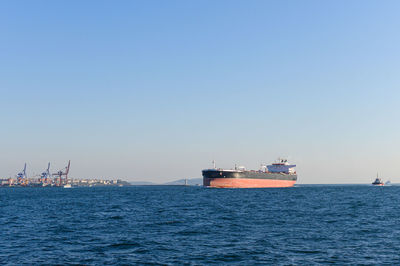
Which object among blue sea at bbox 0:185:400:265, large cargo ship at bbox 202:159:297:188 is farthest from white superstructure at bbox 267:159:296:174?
blue sea at bbox 0:185:400:265

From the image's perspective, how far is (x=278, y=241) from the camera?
28.1 meters

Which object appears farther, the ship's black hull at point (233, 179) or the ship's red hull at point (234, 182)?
the ship's red hull at point (234, 182)

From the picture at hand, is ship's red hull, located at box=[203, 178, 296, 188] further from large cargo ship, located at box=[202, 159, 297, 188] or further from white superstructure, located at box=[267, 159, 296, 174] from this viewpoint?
white superstructure, located at box=[267, 159, 296, 174]

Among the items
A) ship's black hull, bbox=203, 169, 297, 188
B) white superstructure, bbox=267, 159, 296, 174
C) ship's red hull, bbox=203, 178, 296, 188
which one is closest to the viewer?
ship's black hull, bbox=203, 169, 297, 188

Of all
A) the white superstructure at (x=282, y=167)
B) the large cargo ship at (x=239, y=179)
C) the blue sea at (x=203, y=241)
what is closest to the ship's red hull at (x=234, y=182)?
the large cargo ship at (x=239, y=179)

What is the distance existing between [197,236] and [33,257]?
13.4 metres

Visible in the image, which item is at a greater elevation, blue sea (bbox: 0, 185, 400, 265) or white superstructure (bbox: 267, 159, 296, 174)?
white superstructure (bbox: 267, 159, 296, 174)

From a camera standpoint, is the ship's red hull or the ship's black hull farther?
the ship's red hull

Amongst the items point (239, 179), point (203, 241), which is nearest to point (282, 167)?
point (239, 179)

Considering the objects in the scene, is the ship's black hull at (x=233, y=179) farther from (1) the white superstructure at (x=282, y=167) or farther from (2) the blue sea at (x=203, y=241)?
(2) the blue sea at (x=203, y=241)

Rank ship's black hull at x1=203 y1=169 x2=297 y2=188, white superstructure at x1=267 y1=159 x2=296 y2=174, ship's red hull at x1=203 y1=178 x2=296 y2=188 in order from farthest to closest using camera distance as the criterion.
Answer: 1. white superstructure at x1=267 y1=159 x2=296 y2=174
2. ship's red hull at x1=203 y1=178 x2=296 y2=188
3. ship's black hull at x1=203 y1=169 x2=297 y2=188

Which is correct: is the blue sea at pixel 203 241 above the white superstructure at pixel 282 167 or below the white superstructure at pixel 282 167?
below

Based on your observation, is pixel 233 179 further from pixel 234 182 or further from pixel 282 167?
pixel 282 167

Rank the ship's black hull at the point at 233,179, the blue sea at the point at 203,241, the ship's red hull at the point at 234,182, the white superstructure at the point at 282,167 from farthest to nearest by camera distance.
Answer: the white superstructure at the point at 282,167, the ship's red hull at the point at 234,182, the ship's black hull at the point at 233,179, the blue sea at the point at 203,241
